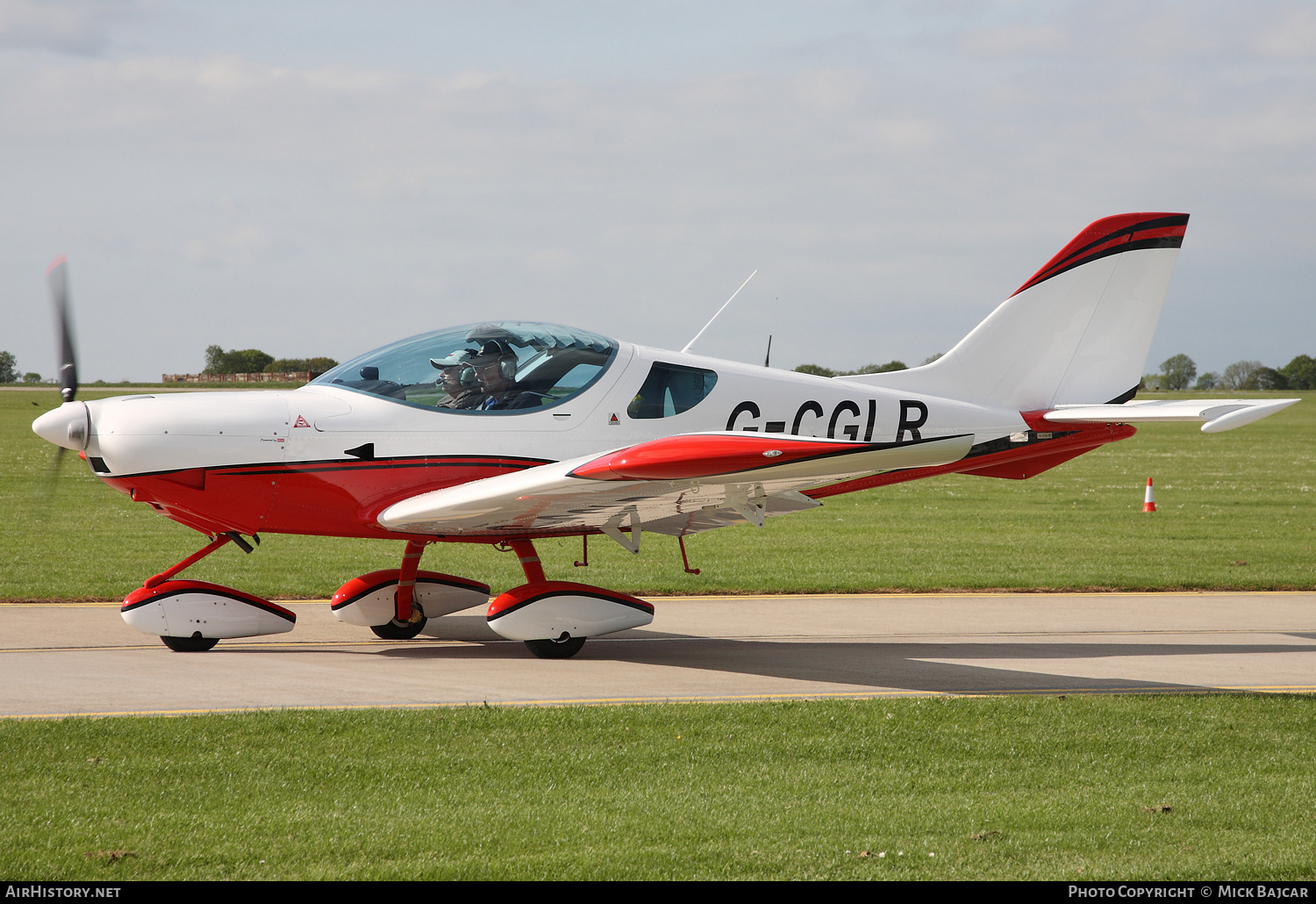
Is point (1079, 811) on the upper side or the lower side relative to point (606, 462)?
lower

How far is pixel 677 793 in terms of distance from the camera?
5574 mm

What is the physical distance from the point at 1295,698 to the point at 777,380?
15.0 ft

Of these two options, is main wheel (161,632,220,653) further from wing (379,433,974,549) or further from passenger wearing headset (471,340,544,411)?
passenger wearing headset (471,340,544,411)

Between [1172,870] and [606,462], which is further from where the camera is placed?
[606,462]

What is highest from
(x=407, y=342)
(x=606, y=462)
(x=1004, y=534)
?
(x=407, y=342)

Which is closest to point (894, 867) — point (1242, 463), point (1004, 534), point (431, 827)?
point (431, 827)

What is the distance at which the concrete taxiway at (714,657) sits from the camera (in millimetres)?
7684

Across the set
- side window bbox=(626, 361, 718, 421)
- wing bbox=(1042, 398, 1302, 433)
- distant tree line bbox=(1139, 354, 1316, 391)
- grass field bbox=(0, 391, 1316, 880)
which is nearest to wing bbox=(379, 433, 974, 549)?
side window bbox=(626, 361, 718, 421)

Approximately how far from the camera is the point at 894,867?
4.67m

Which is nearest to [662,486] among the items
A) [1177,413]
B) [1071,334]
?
[1177,413]

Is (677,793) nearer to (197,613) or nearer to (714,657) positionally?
(714,657)

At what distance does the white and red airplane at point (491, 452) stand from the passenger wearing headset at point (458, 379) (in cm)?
1

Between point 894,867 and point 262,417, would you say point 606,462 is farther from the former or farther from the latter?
point 894,867

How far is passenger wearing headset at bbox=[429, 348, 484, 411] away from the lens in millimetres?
9023
